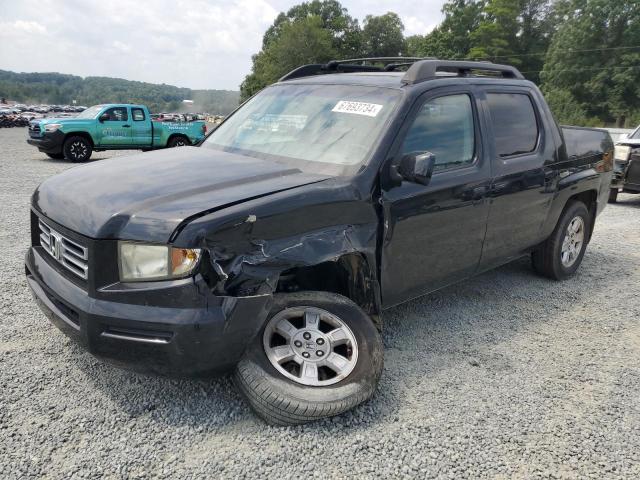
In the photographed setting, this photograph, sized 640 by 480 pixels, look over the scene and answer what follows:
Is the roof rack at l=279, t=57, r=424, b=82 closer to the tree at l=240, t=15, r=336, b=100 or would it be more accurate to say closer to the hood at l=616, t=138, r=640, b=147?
the hood at l=616, t=138, r=640, b=147

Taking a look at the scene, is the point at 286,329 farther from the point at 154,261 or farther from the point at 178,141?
the point at 178,141

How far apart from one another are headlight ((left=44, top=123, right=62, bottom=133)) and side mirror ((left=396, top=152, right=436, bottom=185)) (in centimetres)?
1412

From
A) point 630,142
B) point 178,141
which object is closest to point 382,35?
point 178,141

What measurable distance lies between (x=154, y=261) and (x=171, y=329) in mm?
316

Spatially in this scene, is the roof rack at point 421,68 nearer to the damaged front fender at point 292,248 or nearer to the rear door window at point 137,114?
the damaged front fender at point 292,248

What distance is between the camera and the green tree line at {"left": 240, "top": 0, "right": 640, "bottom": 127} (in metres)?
49.8

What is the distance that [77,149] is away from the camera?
15.0 metres

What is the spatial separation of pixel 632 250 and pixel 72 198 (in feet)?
20.4

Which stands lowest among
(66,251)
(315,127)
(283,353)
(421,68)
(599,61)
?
(283,353)

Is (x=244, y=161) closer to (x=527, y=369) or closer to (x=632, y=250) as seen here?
(x=527, y=369)

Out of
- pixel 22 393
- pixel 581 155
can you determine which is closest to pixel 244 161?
pixel 22 393

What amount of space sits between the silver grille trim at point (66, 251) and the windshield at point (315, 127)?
4.17 ft

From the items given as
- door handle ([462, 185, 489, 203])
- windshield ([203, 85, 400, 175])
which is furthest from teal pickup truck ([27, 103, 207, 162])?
door handle ([462, 185, 489, 203])

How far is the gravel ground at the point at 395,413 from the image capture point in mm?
2373
